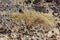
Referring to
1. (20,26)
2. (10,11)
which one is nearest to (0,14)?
(10,11)

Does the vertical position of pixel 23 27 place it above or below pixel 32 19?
below

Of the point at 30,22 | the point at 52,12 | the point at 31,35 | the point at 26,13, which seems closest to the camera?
the point at 31,35

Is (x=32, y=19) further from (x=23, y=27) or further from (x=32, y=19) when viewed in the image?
(x=23, y=27)

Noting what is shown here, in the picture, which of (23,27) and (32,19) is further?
(32,19)

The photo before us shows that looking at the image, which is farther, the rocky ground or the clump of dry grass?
the clump of dry grass

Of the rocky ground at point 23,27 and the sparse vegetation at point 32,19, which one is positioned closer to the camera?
the rocky ground at point 23,27

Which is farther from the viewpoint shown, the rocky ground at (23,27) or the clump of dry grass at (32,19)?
the clump of dry grass at (32,19)

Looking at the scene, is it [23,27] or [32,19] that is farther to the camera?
[32,19]

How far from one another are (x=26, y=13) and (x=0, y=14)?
871mm

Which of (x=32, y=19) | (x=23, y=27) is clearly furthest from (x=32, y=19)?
(x=23, y=27)

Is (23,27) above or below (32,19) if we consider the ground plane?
below

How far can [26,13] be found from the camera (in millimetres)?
7934

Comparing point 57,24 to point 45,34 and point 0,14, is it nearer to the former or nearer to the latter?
point 45,34

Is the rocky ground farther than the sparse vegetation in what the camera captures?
No
